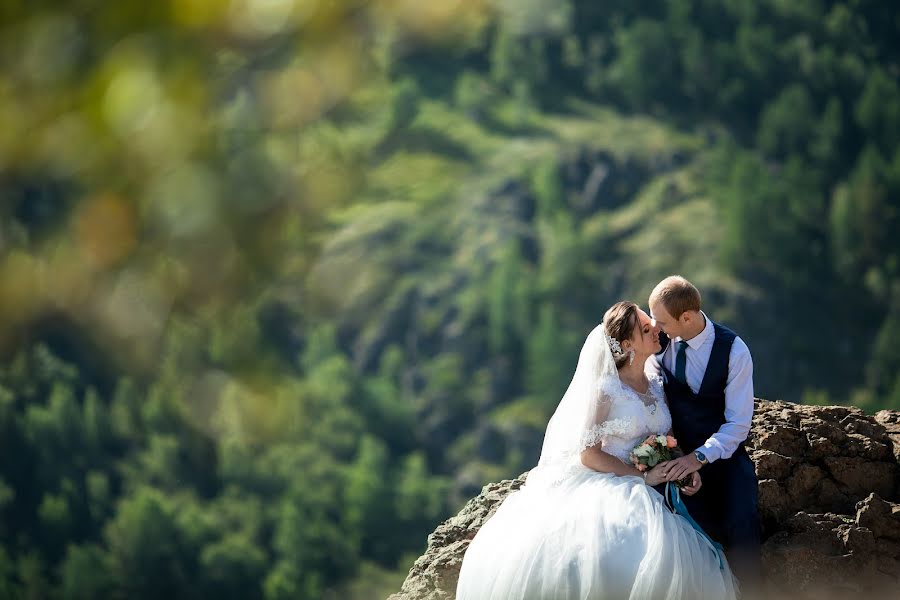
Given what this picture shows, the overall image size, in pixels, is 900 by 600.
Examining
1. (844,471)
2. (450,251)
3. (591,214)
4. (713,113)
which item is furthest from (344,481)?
(844,471)

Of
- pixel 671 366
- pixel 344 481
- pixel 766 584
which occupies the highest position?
pixel 671 366

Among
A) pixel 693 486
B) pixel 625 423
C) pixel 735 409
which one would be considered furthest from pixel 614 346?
pixel 693 486

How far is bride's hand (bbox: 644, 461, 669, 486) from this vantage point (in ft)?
23.1

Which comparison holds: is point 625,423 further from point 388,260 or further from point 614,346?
point 388,260

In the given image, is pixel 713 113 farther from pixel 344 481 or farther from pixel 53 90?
pixel 53 90

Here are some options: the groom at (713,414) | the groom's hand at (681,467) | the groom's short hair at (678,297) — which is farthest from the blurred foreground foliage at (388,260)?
the groom's short hair at (678,297)

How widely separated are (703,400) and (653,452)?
0.48 metres

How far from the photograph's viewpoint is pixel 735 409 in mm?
7078

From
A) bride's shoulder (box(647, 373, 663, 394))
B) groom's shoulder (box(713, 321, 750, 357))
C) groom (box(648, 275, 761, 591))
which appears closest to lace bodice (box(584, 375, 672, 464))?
bride's shoulder (box(647, 373, 663, 394))

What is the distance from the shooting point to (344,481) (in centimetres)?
9688

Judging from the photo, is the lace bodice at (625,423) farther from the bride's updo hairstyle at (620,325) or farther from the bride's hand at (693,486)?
the bride's hand at (693,486)

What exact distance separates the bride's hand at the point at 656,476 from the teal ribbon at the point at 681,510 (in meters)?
0.07

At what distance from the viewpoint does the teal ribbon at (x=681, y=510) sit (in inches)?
275

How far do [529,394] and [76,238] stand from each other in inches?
1866
